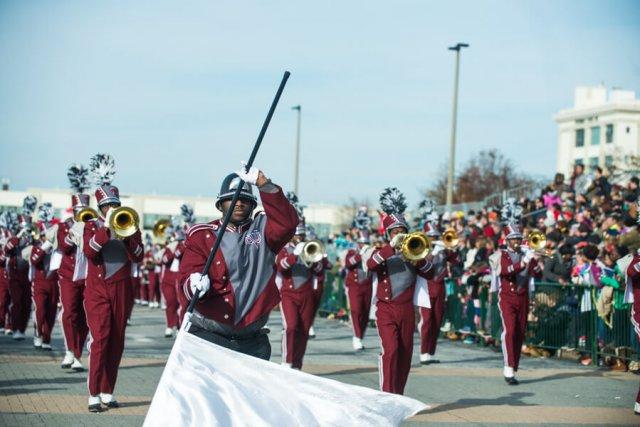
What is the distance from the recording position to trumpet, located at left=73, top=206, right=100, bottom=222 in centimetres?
1269

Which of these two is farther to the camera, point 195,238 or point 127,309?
point 127,309

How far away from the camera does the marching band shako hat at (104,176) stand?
11711 mm

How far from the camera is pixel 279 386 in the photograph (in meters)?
6.51

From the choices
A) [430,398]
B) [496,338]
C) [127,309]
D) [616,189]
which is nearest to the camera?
[127,309]

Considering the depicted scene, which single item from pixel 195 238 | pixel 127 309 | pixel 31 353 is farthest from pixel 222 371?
pixel 31 353

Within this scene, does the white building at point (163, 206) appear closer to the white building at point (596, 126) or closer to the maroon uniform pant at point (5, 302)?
the white building at point (596, 126)

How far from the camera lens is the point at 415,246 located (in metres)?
11.7

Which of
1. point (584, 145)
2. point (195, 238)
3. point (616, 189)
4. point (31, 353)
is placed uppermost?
point (584, 145)

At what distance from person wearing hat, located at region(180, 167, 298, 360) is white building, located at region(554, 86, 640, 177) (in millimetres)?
76213

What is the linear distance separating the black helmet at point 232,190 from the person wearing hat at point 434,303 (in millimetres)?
8659

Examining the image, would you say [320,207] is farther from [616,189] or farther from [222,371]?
[222,371]

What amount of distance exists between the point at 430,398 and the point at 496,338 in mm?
7376

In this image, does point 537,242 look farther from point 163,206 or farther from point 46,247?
point 163,206

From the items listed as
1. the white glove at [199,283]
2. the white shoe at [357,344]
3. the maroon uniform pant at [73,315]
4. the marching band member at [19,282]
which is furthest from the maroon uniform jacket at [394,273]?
the marching band member at [19,282]
